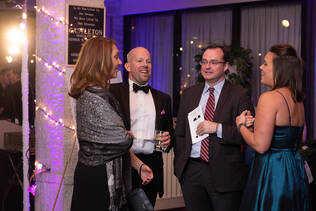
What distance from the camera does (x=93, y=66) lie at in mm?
2689

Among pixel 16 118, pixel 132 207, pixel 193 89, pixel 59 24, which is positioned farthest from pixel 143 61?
pixel 16 118

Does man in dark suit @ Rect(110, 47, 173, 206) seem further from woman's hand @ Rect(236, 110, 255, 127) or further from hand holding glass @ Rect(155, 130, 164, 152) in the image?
woman's hand @ Rect(236, 110, 255, 127)

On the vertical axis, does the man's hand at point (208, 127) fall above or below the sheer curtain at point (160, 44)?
below

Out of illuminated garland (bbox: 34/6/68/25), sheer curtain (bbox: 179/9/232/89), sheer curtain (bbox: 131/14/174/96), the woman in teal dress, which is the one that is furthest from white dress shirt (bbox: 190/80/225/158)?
sheer curtain (bbox: 131/14/174/96)

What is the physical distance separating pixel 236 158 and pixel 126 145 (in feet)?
2.87

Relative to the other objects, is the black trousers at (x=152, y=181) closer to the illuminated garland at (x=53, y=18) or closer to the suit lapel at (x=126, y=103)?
the suit lapel at (x=126, y=103)

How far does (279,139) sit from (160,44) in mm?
7057

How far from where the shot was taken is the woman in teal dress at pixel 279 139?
2.77 metres

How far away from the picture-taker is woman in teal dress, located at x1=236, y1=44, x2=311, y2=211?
277 centimetres

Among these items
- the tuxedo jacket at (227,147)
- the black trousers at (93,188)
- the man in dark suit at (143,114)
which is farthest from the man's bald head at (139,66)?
the black trousers at (93,188)

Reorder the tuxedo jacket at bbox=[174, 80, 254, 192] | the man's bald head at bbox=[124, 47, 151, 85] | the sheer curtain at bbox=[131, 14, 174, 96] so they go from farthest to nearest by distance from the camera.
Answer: the sheer curtain at bbox=[131, 14, 174, 96], the man's bald head at bbox=[124, 47, 151, 85], the tuxedo jacket at bbox=[174, 80, 254, 192]

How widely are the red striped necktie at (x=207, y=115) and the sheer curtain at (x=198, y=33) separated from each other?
546 cm

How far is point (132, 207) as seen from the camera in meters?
2.83

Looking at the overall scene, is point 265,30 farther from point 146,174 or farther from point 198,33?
point 146,174
